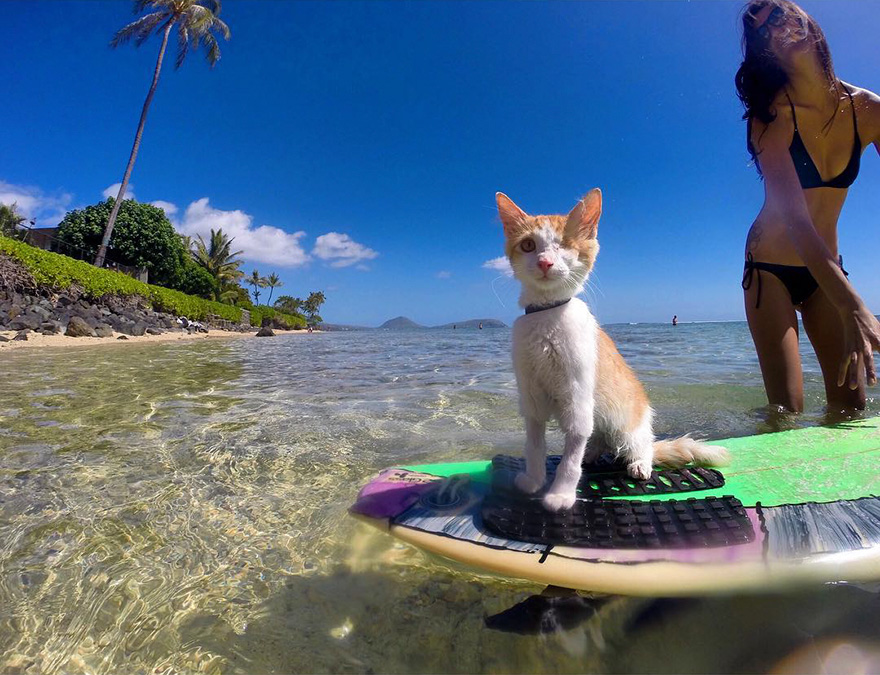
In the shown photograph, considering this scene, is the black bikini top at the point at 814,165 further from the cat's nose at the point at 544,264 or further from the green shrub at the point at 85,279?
the green shrub at the point at 85,279

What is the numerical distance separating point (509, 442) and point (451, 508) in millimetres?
1703

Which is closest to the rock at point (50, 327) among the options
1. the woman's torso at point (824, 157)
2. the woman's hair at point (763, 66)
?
the woman's hair at point (763, 66)

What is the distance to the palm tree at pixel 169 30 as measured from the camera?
2316 centimetres

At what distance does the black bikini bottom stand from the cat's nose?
10.1 feet

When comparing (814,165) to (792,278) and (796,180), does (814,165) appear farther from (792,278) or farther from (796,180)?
(796,180)

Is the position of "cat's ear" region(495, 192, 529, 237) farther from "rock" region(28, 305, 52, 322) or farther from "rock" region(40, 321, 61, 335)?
"rock" region(28, 305, 52, 322)

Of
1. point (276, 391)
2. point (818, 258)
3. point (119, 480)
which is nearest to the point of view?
point (818, 258)

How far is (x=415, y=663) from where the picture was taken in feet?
4.24

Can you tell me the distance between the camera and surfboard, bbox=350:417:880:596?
4.78 ft

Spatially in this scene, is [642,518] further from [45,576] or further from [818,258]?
[45,576]

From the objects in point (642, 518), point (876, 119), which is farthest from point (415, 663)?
point (876, 119)

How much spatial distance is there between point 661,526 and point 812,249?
1891 millimetres

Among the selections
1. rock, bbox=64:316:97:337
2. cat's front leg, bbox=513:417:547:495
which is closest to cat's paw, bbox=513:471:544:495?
cat's front leg, bbox=513:417:547:495

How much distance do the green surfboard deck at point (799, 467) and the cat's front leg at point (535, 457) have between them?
1.08 feet
